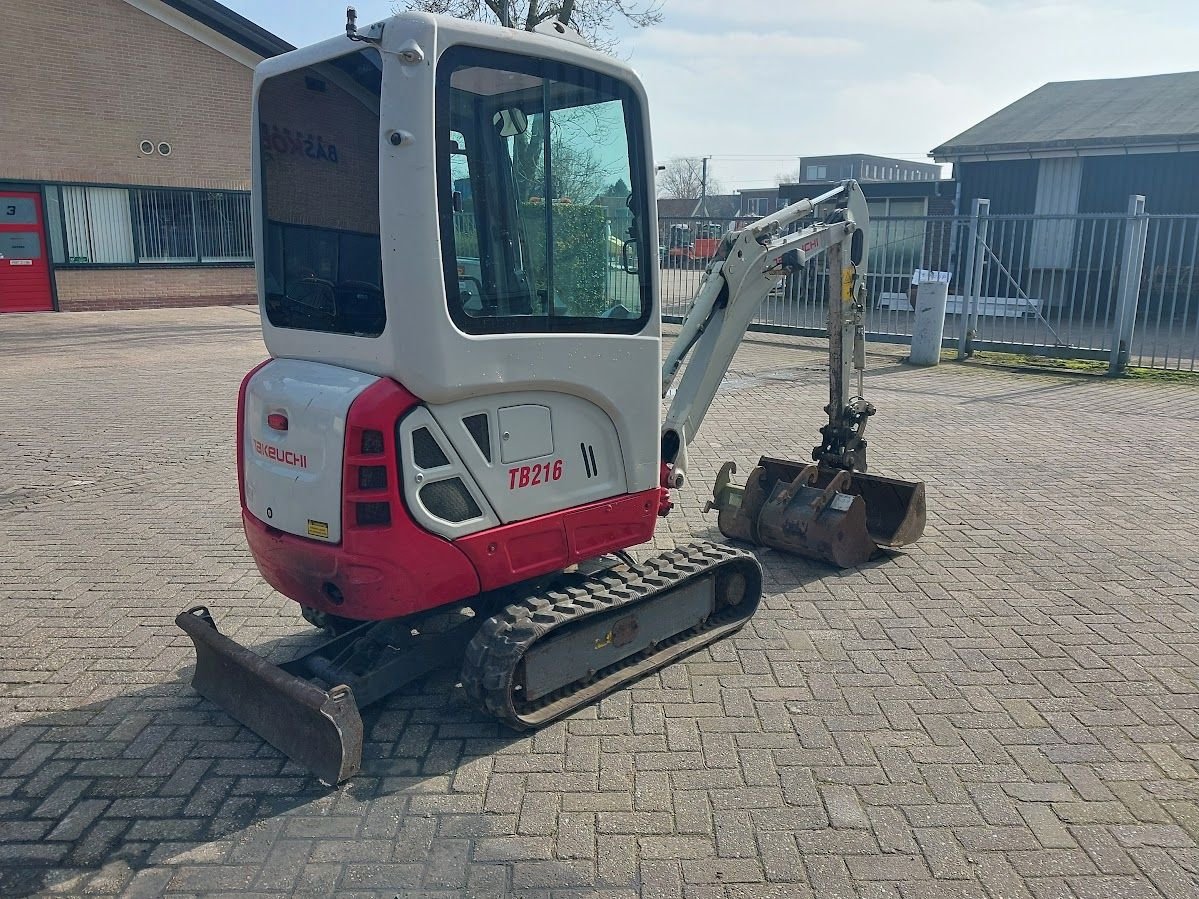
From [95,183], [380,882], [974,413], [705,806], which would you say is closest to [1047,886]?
[705,806]

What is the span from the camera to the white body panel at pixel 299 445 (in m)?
3.62

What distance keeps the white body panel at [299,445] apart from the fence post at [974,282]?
44.0ft

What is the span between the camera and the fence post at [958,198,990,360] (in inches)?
597

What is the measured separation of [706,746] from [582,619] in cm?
74

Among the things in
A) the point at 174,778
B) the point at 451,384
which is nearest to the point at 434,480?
the point at 451,384

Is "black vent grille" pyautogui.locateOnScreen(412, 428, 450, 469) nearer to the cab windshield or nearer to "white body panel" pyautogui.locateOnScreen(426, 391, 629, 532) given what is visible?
"white body panel" pyautogui.locateOnScreen(426, 391, 629, 532)

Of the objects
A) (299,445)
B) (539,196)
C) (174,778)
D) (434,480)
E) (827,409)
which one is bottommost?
(174,778)

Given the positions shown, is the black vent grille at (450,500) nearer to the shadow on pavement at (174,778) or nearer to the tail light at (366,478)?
the tail light at (366,478)

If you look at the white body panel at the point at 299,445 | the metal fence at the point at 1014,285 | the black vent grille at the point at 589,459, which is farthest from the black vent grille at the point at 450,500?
the metal fence at the point at 1014,285

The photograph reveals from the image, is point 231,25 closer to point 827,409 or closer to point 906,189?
point 906,189

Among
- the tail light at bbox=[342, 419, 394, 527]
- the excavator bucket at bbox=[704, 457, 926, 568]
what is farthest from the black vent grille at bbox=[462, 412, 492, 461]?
the excavator bucket at bbox=[704, 457, 926, 568]

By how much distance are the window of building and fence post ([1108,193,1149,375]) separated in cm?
1931

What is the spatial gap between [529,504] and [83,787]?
2032mm

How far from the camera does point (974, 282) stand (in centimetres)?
1550
